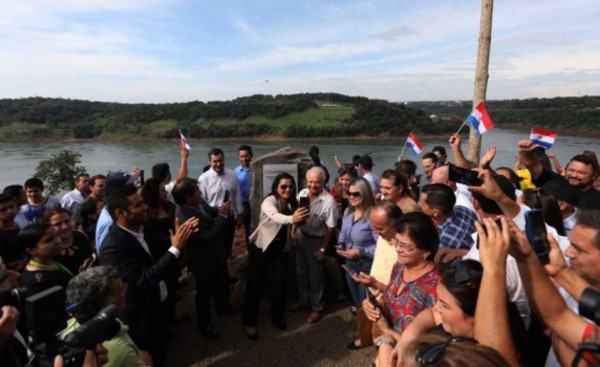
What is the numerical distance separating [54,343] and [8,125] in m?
70.6

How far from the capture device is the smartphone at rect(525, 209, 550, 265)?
5.21 ft

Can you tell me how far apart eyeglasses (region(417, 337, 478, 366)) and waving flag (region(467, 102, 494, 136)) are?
4.73 meters

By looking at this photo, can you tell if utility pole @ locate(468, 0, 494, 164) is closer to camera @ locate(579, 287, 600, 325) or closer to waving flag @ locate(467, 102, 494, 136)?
waving flag @ locate(467, 102, 494, 136)

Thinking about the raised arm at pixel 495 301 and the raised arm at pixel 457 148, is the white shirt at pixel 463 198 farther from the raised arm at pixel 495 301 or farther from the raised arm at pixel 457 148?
the raised arm at pixel 495 301

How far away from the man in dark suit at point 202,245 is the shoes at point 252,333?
305 mm

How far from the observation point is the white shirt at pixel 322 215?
389cm

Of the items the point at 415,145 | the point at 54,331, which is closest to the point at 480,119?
the point at 415,145

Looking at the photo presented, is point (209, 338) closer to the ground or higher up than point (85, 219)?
closer to the ground

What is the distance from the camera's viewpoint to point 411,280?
7.26 ft

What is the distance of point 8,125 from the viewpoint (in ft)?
185

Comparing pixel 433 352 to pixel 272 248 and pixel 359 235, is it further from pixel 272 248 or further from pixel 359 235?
pixel 272 248

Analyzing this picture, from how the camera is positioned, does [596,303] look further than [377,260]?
No

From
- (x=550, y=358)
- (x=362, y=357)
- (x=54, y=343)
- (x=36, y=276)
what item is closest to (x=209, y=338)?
(x=362, y=357)

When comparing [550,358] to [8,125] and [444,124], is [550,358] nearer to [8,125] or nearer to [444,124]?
[444,124]
